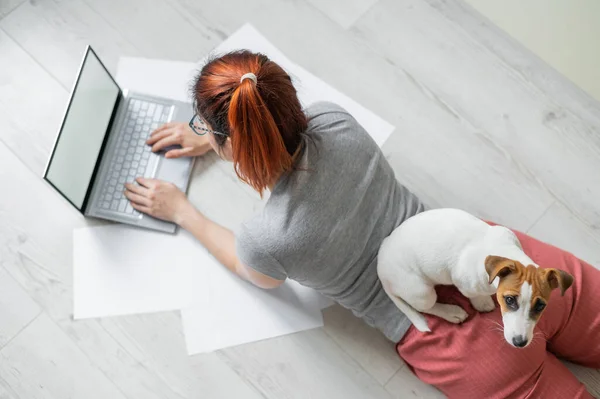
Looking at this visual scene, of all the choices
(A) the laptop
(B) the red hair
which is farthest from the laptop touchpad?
(B) the red hair

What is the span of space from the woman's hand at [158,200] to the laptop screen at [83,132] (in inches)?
4.3

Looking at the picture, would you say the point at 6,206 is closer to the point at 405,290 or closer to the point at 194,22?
the point at 194,22

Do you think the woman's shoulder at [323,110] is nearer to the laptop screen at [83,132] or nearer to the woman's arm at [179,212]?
the woman's arm at [179,212]

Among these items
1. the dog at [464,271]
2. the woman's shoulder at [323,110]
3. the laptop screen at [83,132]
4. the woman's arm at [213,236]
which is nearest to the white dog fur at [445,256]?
the dog at [464,271]

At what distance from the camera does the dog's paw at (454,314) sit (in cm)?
115

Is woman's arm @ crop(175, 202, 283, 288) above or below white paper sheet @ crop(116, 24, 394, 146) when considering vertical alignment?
below

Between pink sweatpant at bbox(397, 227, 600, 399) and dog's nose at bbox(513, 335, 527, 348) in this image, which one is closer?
dog's nose at bbox(513, 335, 527, 348)

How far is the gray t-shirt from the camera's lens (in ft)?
3.25

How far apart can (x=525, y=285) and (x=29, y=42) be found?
1.33 m

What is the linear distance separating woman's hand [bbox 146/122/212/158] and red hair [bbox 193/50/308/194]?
0.50 meters

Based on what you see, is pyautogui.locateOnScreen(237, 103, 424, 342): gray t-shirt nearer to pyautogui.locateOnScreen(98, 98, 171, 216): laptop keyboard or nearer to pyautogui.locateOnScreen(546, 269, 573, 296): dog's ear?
pyautogui.locateOnScreen(546, 269, 573, 296): dog's ear

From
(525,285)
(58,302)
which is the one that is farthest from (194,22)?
(525,285)

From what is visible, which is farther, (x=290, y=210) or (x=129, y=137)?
(x=129, y=137)

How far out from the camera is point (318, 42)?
1570 mm
